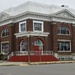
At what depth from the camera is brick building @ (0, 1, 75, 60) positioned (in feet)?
147

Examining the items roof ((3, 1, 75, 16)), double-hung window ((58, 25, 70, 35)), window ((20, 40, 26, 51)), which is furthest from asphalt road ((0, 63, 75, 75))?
double-hung window ((58, 25, 70, 35))

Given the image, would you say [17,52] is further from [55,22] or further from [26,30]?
[55,22]

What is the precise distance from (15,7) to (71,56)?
14748mm

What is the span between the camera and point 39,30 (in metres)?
46.4

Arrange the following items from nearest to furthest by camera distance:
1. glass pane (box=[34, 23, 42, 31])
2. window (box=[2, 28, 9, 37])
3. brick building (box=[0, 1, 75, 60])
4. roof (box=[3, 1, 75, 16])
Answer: brick building (box=[0, 1, 75, 60]) < glass pane (box=[34, 23, 42, 31]) < roof (box=[3, 1, 75, 16]) < window (box=[2, 28, 9, 37])

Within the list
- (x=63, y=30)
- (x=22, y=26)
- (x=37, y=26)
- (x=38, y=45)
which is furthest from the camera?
(x=63, y=30)

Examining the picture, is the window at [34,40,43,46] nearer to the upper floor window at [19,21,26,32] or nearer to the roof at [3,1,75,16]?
the upper floor window at [19,21,26,32]

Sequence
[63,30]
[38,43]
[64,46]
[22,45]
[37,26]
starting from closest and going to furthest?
[38,43] < [37,26] < [22,45] < [64,46] < [63,30]

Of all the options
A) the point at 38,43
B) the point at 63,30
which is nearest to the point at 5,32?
the point at 38,43

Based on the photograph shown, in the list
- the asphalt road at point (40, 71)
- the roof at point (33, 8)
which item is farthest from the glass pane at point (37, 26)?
the asphalt road at point (40, 71)

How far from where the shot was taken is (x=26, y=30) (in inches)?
1772

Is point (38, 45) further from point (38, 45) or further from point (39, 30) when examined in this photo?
point (39, 30)

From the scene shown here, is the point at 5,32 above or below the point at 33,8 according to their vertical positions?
below

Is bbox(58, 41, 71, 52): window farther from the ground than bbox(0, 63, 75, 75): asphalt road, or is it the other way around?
bbox(58, 41, 71, 52): window
